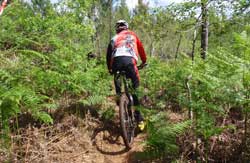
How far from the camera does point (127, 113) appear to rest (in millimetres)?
5605

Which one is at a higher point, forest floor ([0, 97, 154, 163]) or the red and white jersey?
the red and white jersey

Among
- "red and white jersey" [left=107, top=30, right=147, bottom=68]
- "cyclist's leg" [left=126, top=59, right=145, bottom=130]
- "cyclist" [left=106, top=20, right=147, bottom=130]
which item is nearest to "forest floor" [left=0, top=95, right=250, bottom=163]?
"cyclist's leg" [left=126, top=59, right=145, bottom=130]

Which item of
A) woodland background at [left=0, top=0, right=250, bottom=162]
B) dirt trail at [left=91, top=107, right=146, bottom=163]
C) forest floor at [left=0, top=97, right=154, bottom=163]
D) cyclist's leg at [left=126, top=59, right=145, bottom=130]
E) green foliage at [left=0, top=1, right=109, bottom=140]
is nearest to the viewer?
woodland background at [left=0, top=0, right=250, bottom=162]

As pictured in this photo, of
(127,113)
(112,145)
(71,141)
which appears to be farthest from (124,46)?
(71,141)

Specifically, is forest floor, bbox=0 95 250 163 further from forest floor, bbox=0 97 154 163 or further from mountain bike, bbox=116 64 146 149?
mountain bike, bbox=116 64 146 149

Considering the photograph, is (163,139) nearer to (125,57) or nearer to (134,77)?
(134,77)

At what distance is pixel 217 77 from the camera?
4148 millimetres

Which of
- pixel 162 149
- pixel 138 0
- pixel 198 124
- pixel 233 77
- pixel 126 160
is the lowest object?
pixel 126 160

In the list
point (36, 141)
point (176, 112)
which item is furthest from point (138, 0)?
point (36, 141)

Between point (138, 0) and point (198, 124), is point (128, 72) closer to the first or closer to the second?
point (198, 124)

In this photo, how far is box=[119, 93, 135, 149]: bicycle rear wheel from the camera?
17.5 ft

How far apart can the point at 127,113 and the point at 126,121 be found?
6.5 inches

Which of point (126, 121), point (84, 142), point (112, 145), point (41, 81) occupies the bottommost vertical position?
point (112, 145)

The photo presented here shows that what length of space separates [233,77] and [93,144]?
2.86 meters
